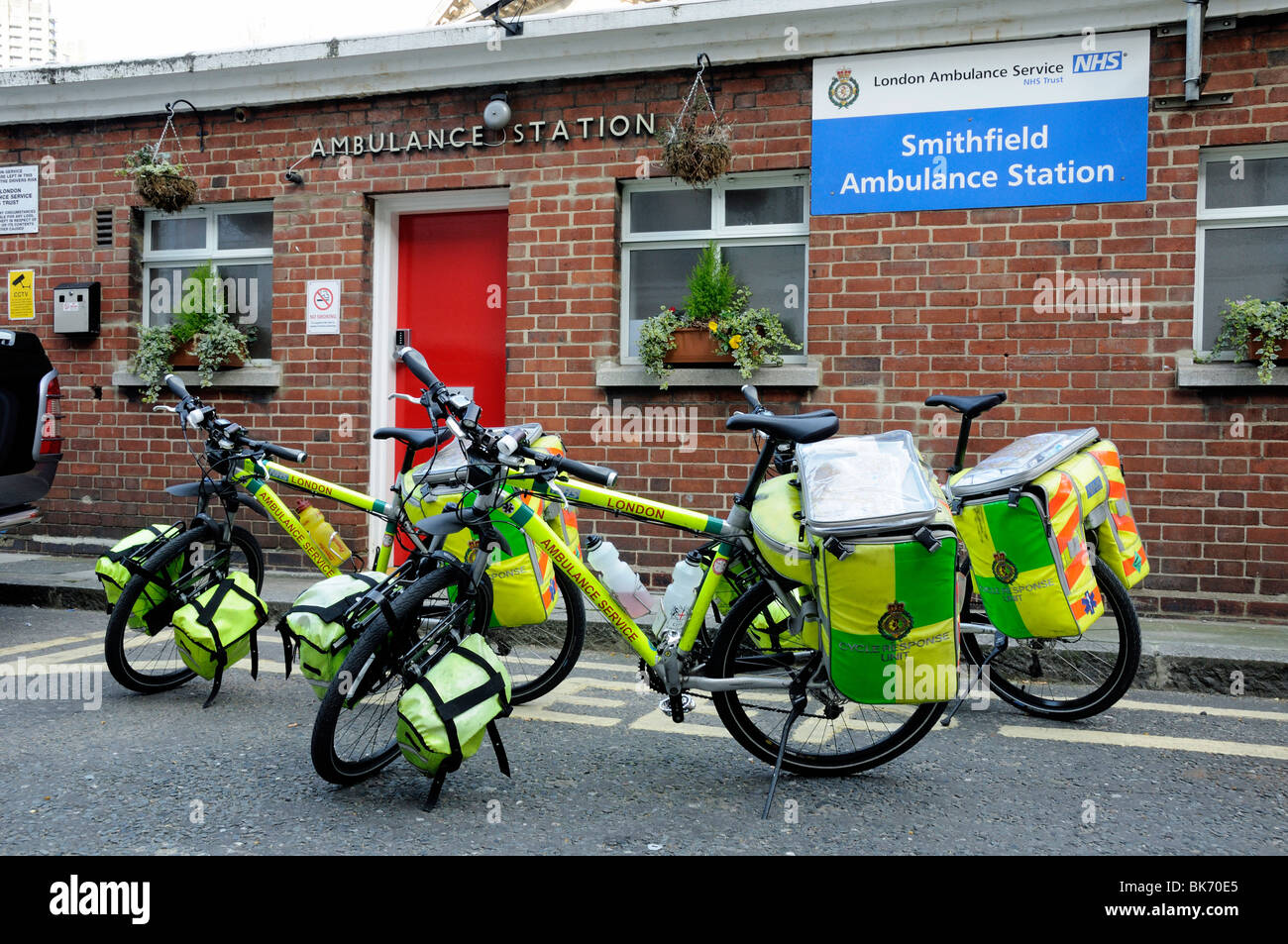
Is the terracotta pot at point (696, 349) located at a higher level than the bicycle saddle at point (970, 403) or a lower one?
higher

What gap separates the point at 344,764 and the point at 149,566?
167cm

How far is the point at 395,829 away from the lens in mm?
3299

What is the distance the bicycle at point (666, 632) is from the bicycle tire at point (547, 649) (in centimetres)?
84

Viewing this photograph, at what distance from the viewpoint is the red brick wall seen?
22.4 ft

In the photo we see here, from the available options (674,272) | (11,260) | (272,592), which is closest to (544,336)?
(674,272)

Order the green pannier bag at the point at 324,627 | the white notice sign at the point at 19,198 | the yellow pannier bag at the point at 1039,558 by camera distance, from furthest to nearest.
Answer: the white notice sign at the point at 19,198 < the yellow pannier bag at the point at 1039,558 < the green pannier bag at the point at 324,627

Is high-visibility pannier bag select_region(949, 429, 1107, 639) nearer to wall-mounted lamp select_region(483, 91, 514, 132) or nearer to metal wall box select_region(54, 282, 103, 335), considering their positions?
wall-mounted lamp select_region(483, 91, 514, 132)

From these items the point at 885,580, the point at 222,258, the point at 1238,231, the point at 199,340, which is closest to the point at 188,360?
the point at 199,340

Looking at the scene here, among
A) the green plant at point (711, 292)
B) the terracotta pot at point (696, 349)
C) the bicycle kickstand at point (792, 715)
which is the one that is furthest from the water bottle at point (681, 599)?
the green plant at point (711, 292)

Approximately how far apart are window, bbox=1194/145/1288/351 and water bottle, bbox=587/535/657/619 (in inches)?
192

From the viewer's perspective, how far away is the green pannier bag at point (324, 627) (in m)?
3.53

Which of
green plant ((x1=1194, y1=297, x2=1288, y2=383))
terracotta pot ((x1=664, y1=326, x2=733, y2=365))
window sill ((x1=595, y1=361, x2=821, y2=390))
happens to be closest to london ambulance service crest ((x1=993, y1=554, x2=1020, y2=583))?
window sill ((x1=595, y1=361, x2=821, y2=390))

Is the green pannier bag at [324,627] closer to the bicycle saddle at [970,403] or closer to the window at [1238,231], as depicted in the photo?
the bicycle saddle at [970,403]
